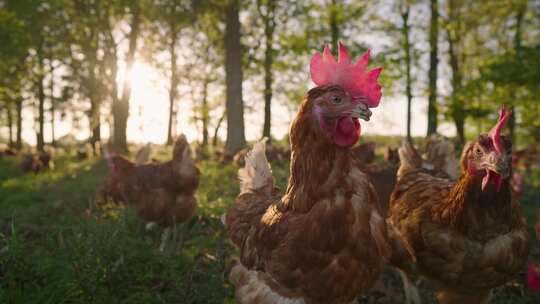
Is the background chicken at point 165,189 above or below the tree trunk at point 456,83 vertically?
below

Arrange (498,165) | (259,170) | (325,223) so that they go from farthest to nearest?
(259,170) < (498,165) < (325,223)

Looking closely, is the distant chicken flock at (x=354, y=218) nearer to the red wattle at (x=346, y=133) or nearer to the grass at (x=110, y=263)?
the red wattle at (x=346, y=133)

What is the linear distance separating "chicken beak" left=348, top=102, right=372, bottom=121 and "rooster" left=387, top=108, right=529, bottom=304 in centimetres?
134

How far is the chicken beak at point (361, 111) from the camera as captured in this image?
245cm

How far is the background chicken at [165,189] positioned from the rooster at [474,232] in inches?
150

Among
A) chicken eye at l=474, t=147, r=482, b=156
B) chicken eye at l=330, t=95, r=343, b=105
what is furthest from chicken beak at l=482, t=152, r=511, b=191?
chicken eye at l=330, t=95, r=343, b=105

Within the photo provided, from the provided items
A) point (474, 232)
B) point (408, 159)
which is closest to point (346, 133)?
point (474, 232)

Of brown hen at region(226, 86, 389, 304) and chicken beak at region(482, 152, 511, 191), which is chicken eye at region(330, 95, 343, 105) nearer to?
brown hen at region(226, 86, 389, 304)

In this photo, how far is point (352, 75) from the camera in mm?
2652

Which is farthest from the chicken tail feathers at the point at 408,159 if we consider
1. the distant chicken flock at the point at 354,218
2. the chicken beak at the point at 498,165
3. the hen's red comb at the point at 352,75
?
the hen's red comb at the point at 352,75

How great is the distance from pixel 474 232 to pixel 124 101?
63.6 feet

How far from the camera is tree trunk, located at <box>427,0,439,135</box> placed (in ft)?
64.7

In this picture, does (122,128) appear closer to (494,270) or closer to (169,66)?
(169,66)

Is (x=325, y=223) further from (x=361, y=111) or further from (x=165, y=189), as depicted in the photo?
(x=165, y=189)
